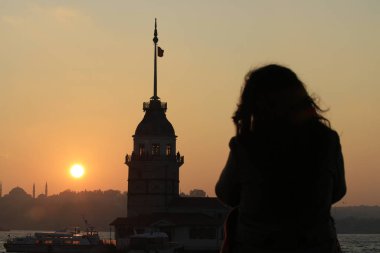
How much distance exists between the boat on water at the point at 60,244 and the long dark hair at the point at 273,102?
9053 cm

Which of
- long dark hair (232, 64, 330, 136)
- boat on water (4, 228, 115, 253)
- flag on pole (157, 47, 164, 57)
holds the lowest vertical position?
long dark hair (232, 64, 330, 136)

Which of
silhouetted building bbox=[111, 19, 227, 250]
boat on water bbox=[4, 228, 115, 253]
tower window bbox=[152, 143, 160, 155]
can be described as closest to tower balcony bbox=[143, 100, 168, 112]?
silhouetted building bbox=[111, 19, 227, 250]

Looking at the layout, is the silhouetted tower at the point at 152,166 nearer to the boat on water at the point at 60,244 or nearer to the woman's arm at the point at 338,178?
the boat on water at the point at 60,244

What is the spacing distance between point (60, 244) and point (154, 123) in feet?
67.3

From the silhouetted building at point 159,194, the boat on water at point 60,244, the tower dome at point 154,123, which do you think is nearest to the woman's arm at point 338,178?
the silhouetted building at point 159,194

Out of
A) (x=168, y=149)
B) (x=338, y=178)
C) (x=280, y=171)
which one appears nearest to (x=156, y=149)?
(x=168, y=149)

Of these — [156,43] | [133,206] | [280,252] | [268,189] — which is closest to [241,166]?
[268,189]

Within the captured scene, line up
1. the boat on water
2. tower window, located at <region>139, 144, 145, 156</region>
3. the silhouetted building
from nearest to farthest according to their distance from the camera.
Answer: the silhouetted building, tower window, located at <region>139, 144, 145, 156</region>, the boat on water

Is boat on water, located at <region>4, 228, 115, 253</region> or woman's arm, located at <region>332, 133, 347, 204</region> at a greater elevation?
boat on water, located at <region>4, 228, 115, 253</region>

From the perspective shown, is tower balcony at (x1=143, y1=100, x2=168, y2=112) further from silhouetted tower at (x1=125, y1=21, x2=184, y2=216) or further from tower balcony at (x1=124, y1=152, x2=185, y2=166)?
tower balcony at (x1=124, y1=152, x2=185, y2=166)

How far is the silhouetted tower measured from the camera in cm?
8762

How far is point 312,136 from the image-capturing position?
4.69 meters

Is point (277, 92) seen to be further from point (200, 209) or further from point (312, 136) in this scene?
point (200, 209)

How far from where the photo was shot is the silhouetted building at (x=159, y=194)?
8700 centimetres
